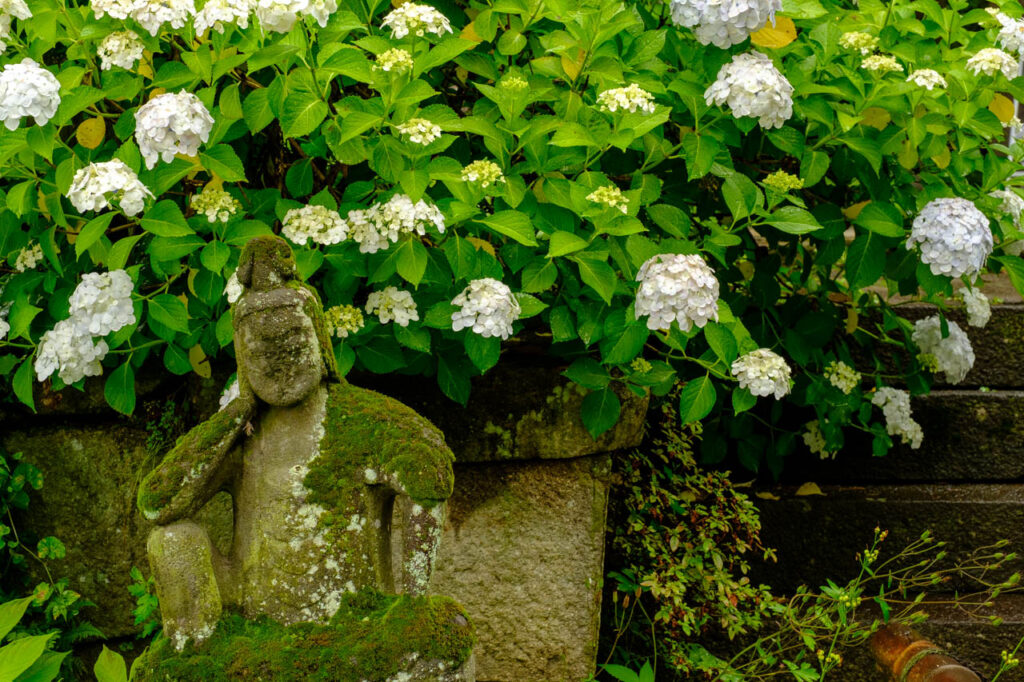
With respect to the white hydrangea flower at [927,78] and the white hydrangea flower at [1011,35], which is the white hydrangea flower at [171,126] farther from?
the white hydrangea flower at [1011,35]

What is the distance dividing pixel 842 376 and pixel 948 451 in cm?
97

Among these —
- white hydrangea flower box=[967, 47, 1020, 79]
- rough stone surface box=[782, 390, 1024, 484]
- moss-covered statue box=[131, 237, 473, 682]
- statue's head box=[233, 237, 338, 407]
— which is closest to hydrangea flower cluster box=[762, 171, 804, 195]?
white hydrangea flower box=[967, 47, 1020, 79]

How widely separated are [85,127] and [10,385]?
36.2 inches

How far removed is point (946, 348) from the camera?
3.79m

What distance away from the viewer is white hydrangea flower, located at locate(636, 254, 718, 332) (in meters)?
2.60

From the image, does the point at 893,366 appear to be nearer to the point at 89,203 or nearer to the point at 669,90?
the point at 669,90

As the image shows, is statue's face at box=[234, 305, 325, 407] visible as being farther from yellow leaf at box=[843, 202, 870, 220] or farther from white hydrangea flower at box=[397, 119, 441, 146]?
yellow leaf at box=[843, 202, 870, 220]

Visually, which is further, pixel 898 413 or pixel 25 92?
pixel 898 413

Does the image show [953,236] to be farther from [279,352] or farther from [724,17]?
[279,352]

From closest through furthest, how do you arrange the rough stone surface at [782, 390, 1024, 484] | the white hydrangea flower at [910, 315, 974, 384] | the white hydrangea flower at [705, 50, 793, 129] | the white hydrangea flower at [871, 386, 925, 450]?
the white hydrangea flower at [705, 50, 793, 129]
the white hydrangea flower at [910, 315, 974, 384]
the white hydrangea flower at [871, 386, 925, 450]
the rough stone surface at [782, 390, 1024, 484]

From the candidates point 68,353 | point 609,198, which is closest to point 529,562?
point 609,198

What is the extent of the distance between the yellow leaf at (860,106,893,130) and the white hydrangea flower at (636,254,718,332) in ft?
2.91

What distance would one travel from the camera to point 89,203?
99.4 inches

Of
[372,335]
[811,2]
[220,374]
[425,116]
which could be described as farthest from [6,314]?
[811,2]
